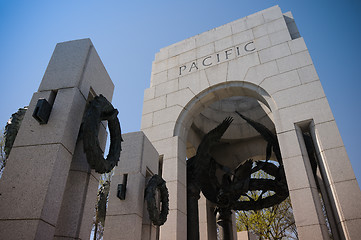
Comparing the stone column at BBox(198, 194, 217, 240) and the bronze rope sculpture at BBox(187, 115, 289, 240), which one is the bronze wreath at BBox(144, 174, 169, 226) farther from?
the stone column at BBox(198, 194, 217, 240)

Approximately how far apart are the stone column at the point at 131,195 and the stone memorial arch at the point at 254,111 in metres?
2.53

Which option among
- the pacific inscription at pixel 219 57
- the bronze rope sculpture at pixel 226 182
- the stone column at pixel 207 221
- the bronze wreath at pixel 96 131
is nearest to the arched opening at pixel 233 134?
the stone column at pixel 207 221

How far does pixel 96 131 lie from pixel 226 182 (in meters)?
9.77

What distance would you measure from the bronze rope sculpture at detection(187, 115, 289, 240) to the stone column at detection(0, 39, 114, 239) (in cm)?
726

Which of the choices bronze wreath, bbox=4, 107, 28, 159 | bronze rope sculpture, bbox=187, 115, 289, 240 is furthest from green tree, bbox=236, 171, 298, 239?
bronze wreath, bbox=4, 107, 28, 159

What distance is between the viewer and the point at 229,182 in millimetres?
13641

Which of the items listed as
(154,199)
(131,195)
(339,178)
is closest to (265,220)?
(339,178)

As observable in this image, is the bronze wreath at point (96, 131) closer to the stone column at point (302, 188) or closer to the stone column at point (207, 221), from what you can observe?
the stone column at point (302, 188)

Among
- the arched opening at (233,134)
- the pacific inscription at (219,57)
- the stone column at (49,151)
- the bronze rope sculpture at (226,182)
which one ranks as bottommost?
the stone column at (49,151)

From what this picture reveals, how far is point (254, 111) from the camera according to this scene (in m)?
17.1

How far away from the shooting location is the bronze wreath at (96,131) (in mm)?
4832

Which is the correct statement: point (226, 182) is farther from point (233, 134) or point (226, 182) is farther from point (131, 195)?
point (131, 195)

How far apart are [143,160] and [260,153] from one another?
9997mm

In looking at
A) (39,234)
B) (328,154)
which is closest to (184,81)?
(328,154)
